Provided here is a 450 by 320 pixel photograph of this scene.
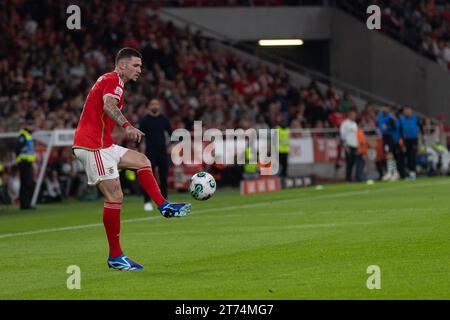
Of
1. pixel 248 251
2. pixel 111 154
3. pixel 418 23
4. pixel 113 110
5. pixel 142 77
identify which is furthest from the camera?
pixel 418 23

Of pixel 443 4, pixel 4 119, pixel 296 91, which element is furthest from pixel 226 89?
pixel 443 4

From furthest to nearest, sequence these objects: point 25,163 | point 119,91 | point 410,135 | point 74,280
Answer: point 410,135 → point 25,163 → point 119,91 → point 74,280

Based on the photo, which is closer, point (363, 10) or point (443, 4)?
point (363, 10)

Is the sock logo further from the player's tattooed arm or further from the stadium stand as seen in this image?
the stadium stand

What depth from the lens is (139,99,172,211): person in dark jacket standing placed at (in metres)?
26.6

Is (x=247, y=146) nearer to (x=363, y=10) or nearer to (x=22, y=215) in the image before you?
(x=22, y=215)

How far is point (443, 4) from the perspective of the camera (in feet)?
185

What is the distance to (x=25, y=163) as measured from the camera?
2995cm

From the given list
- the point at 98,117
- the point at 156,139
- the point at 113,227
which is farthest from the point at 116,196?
the point at 156,139

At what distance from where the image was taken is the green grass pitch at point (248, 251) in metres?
12.0

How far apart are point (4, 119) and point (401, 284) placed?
2362 centimetres

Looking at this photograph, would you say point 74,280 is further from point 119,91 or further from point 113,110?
point 119,91

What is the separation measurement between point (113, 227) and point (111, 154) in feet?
2.83
